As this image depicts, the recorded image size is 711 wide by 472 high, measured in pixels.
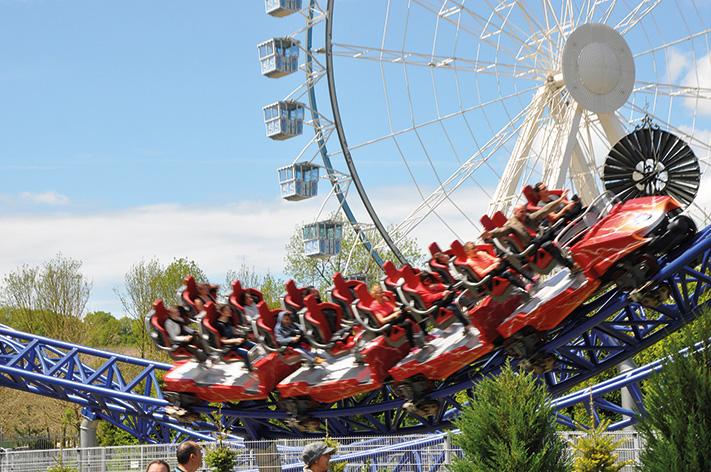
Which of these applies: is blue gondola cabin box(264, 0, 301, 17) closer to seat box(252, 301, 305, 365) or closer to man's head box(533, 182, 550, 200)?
seat box(252, 301, 305, 365)

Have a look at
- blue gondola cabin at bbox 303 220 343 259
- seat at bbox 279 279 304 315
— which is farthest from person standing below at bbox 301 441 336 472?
blue gondola cabin at bbox 303 220 343 259

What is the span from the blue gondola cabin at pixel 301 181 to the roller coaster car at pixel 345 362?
883cm

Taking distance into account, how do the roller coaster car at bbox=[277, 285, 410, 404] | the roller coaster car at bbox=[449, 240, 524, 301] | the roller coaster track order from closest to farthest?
the roller coaster track, the roller coaster car at bbox=[449, 240, 524, 301], the roller coaster car at bbox=[277, 285, 410, 404]

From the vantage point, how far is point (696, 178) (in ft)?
51.7

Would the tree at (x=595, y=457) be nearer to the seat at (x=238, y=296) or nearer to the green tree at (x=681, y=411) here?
the green tree at (x=681, y=411)

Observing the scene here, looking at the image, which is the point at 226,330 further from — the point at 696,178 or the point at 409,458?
the point at 696,178

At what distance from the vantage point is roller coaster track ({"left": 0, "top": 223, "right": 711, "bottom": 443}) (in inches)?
468

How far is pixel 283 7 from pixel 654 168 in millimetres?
11065

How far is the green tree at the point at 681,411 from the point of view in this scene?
698 cm

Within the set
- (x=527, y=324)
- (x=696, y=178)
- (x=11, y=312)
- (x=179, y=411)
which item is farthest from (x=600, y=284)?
(x=11, y=312)

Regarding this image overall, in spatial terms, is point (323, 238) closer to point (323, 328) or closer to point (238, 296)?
point (238, 296)

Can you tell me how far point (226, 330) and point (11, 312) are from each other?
2420cm

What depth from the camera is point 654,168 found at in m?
15.9

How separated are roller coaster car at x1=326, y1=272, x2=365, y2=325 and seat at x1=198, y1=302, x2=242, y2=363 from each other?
2082 millimetres
